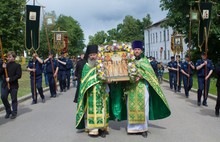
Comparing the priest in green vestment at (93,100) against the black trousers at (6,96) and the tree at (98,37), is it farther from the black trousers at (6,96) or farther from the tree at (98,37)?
the tree at (98,37)

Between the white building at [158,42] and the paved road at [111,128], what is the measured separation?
54.0 metres

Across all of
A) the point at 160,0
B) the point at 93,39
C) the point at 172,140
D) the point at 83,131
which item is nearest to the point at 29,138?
the point at 83,131

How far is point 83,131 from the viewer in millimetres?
7824

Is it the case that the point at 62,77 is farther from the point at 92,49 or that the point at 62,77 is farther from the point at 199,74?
the point at 92,49

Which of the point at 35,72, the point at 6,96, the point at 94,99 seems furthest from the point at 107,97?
the point at 35,72

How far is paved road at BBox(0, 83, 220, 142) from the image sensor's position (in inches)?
281

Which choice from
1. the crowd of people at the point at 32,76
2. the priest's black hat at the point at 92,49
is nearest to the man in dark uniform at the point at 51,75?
the crowd of people at the point at 32,76

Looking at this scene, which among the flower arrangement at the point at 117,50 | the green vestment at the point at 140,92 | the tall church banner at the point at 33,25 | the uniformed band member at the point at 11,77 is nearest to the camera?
the flower arrangement at the point at 117,50

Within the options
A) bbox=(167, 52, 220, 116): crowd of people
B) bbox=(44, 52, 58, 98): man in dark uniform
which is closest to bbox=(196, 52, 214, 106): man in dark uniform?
bbox=(167, 52, 220, 116): crowd of people

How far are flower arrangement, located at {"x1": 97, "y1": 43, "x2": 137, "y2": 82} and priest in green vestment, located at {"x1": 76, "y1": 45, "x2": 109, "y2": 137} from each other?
0.54 ft

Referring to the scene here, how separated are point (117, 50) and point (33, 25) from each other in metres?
8.36

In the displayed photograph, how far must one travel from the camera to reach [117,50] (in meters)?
7.43

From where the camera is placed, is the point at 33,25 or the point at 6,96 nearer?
the point at 6,96

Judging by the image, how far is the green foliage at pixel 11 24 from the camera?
134 feet
